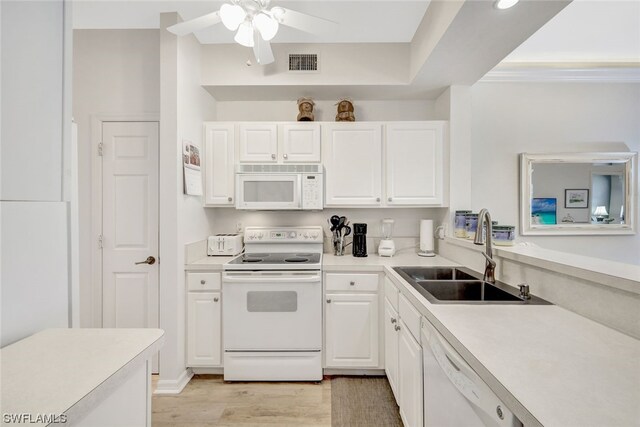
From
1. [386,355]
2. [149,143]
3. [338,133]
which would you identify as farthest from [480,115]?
[149,143]

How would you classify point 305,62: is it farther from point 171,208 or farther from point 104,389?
Result: point 104,389

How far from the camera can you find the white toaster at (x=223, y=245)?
2.50 meters

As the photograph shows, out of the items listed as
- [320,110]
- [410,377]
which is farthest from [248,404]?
[320,110]

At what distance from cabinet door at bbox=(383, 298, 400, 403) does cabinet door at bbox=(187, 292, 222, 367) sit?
1290 millimetres

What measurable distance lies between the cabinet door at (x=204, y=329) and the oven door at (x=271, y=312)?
0.11m

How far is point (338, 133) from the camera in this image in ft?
8.37

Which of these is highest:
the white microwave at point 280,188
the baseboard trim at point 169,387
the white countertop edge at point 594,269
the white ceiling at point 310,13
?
the white ceiling at point 310,13

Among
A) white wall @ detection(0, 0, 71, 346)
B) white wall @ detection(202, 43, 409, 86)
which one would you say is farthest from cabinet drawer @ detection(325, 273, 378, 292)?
white wall @ detection(202, 43, 409, 86)

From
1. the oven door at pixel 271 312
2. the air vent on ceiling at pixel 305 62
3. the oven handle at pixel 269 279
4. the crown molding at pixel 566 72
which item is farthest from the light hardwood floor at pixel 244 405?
the crown molding at pixel 566 72

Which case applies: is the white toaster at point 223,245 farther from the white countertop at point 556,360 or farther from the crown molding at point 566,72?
the crown molding at point 566,72

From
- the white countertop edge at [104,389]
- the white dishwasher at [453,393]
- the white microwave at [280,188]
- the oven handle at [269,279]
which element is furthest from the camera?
the white microwave at [280,188]

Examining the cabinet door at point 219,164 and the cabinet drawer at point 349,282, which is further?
the cabinet door at point 219,164

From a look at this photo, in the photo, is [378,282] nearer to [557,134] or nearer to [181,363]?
[181,363]

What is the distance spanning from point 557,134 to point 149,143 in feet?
12.9
